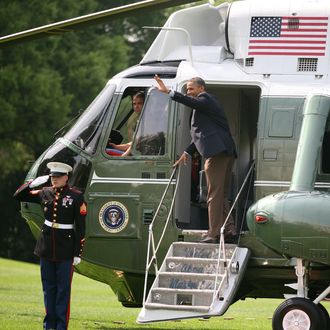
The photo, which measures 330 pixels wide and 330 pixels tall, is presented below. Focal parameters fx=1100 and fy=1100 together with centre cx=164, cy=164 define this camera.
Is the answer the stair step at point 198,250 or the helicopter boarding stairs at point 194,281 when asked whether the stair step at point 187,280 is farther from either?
the stair step at point 198,250

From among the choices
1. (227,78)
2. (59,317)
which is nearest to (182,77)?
(227,78)

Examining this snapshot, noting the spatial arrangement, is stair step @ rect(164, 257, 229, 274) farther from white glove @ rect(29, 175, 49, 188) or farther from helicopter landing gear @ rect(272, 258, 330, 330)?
white glove @ rect(29, 175, 49, 188)

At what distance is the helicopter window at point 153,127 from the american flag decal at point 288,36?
1.27m

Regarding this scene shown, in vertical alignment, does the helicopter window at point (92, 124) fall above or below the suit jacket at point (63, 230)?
above

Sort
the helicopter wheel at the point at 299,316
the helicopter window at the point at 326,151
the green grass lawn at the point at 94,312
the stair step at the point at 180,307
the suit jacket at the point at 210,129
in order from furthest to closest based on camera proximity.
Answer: the green grass lawn at the point at 94,312, the helicopter window at the point at 326,151, the suit jacket at the point at 210,129, the helicopter wheel at the point at 299,316, the stair step at the point at 180,307

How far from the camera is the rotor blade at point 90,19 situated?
12750 mm

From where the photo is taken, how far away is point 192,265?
12641 millimetres

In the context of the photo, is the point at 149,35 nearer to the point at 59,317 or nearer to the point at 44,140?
the point at 44,140

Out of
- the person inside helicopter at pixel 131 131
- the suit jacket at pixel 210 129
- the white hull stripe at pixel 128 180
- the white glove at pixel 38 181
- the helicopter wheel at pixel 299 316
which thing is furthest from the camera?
the person inside helicopter at pixel 131 131

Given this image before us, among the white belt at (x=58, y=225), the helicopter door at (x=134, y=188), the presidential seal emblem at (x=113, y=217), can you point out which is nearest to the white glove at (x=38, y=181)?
the helicopter door at (x=134, y=188)

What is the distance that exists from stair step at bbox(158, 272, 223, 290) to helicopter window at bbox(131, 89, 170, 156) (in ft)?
5.75

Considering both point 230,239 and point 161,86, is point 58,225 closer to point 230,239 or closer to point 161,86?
point 161,86

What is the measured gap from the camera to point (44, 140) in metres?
42.0

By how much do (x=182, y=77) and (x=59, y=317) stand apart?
11.0 feet
